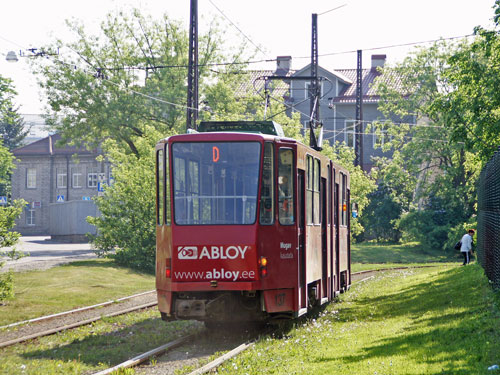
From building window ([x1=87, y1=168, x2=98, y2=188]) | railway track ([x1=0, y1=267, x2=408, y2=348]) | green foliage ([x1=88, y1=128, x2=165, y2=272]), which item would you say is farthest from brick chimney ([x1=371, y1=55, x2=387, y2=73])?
railway track ([x1=0, y1=267, x2=408, y2=348])

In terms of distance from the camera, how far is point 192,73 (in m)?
27.8

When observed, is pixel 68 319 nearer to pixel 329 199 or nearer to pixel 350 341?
pixel 329 199

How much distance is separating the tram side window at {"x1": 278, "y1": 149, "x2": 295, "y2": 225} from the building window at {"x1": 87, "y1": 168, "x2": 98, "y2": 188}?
235ft

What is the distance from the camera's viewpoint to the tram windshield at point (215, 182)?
1288 centimetres

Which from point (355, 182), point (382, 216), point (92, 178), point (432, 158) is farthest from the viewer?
point (92, 178)

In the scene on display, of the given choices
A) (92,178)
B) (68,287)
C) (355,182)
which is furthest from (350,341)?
(92,178)

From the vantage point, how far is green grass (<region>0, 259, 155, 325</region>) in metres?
18.0

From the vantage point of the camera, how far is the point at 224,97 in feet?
160

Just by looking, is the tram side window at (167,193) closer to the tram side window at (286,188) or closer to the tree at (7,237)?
the tram side window at (286,188)

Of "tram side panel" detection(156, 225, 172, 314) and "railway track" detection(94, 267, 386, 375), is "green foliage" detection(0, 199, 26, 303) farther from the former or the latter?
"railway track" detection(94, 267, 386, 375)

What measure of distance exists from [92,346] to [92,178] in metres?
71.9

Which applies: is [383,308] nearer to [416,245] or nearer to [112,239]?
[112,239]


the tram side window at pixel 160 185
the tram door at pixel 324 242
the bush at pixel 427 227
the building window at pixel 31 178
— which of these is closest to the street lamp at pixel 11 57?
the tram door at pixel 324 242

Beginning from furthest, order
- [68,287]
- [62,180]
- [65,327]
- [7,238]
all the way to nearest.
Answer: [62,180] < [68,287] < [7,238] < [65,327]
